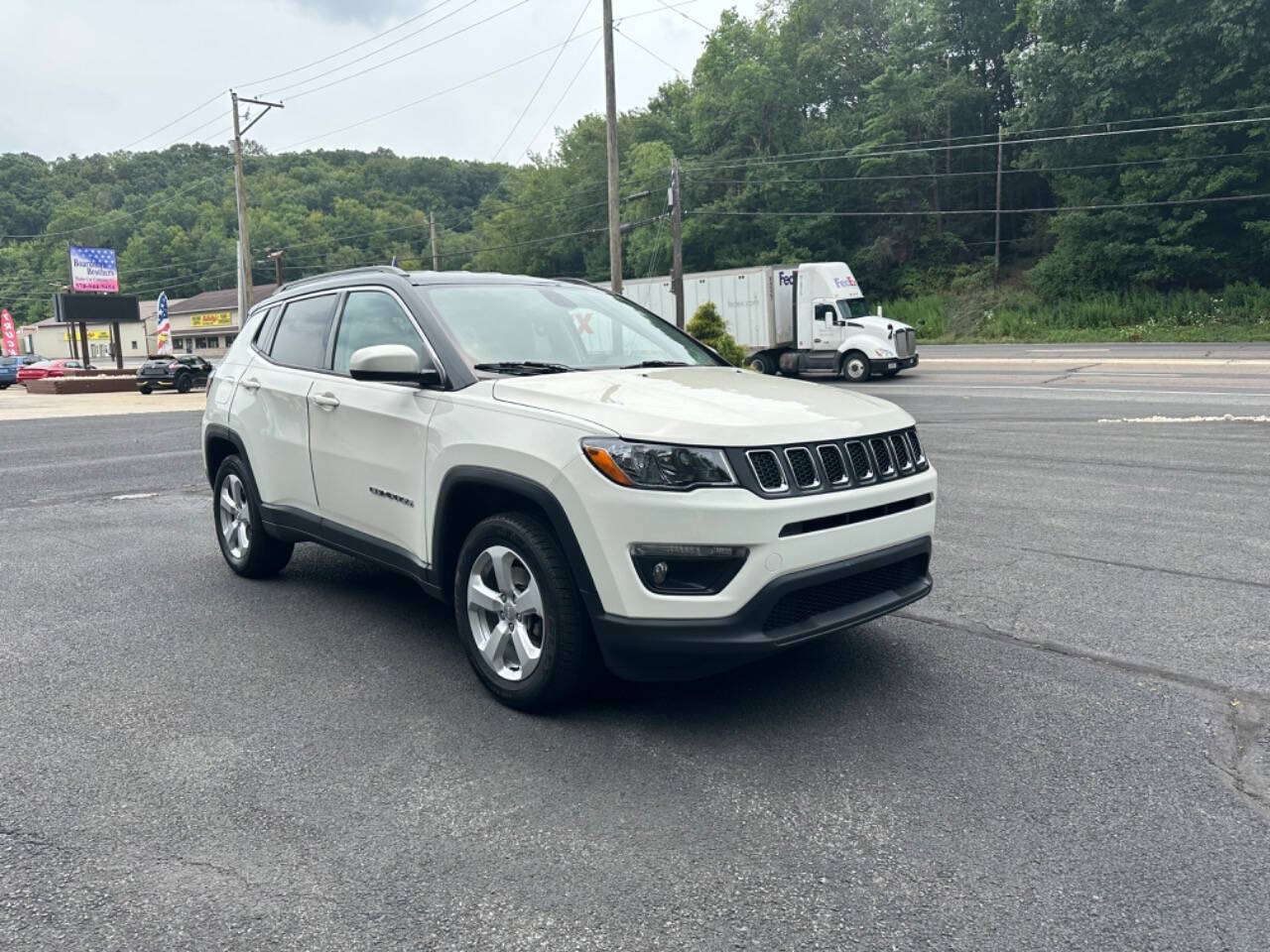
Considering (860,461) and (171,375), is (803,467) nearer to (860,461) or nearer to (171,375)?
(860,461)

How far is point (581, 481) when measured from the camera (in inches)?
142

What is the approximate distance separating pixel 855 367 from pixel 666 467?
2414 cm

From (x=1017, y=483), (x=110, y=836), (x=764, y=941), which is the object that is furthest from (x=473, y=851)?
(x=1017, y=483)

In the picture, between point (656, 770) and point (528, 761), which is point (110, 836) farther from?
point (656, 770)

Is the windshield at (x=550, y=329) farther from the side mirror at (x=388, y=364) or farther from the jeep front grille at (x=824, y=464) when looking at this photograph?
the jeep front grille at (x=824, y=464)

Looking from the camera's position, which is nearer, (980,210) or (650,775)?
(650,775)

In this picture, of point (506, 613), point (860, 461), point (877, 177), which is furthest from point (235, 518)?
point (877, 177)

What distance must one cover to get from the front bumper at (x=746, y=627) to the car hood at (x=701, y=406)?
0.53 m

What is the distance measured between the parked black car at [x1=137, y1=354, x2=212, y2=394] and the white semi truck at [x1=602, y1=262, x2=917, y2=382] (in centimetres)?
1778

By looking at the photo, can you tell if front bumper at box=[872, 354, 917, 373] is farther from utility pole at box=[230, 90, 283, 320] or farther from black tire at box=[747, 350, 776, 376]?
utility pole at box=[230, 90, 283, 320]

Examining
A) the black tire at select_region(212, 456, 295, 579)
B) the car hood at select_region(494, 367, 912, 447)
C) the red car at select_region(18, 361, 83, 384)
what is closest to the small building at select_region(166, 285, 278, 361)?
the red car at select_region(18, 361, 83, 384)

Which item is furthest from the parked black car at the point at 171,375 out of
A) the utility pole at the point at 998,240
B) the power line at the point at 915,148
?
the utility pole at the point at 998,240

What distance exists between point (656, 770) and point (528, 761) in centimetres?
47

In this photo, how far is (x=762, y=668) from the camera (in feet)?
14.8
